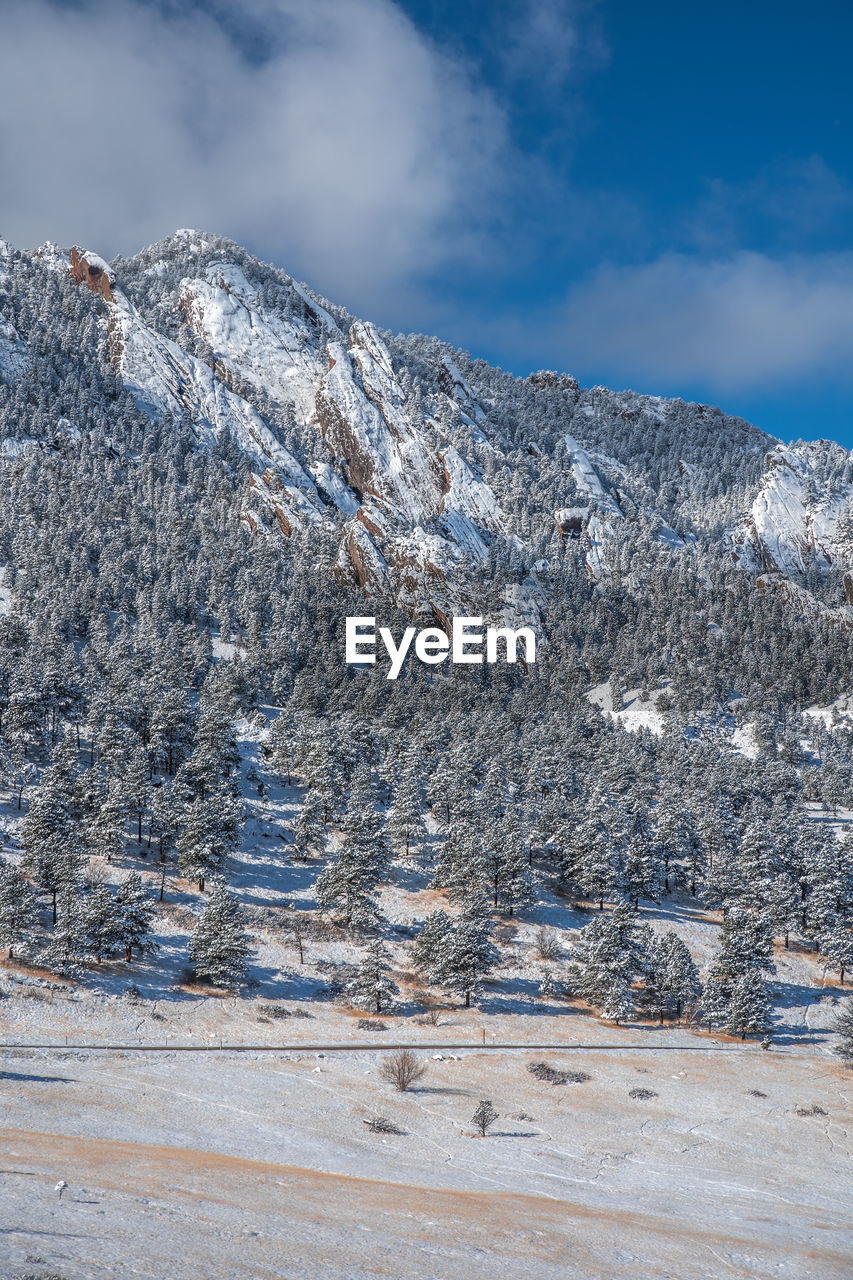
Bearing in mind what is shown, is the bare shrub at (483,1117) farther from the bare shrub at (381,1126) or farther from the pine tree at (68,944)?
the pine tree at (68,944)

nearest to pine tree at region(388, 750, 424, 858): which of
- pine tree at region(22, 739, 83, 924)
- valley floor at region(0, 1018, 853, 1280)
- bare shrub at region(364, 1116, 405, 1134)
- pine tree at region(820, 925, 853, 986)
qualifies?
valley floor at region(0, 1018, 853, 1280)

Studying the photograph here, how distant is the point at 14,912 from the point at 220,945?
15.5 metres

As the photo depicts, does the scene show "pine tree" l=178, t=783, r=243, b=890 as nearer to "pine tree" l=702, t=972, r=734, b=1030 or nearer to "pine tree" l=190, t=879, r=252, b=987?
"pine tree" l=190, t=879, r=252, b=987

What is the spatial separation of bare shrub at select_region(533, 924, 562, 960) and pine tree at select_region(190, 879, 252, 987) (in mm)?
30887

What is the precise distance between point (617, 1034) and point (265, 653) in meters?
114

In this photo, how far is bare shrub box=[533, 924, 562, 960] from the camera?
2936 inches

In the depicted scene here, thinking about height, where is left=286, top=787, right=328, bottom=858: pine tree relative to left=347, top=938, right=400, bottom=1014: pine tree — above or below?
above

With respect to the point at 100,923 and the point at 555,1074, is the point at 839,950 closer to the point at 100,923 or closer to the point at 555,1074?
the point at 555,1074

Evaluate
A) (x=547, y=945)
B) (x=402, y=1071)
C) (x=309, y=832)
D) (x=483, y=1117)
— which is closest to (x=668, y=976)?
(x=547, y=945)

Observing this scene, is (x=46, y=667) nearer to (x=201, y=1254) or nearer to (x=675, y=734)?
(x=201, y=1254)

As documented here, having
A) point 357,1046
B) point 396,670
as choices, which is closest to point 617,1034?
point 357,1046

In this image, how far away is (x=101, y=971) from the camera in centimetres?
5669

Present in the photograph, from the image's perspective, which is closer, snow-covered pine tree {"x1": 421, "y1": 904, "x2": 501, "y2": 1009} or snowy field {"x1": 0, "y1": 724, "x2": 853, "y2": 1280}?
snowy field {"x1": 0, "y1": 724, "x2": 853, "y2": 1280}

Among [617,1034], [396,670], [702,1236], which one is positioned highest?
[396,670]
